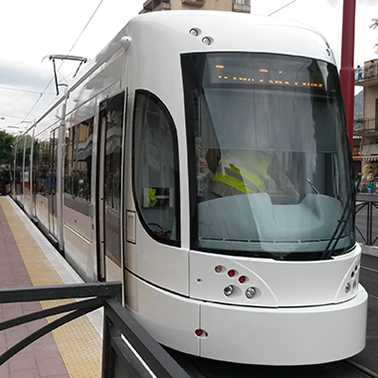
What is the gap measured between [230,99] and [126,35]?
54.9 inches

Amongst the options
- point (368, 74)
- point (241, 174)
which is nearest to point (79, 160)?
point (241, 174)

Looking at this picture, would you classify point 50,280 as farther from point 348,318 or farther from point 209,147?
point 348,318

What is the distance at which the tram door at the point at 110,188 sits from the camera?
5.47m

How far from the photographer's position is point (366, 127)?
4241 cm

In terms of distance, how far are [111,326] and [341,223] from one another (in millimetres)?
2947

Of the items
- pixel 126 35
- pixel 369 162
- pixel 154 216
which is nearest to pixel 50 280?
pixel 154 216

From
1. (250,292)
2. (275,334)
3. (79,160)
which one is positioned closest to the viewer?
(275,334)

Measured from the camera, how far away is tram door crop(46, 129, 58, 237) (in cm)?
1084

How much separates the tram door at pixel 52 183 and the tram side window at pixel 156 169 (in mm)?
6090

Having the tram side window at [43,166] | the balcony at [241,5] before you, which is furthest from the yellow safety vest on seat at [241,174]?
the balcony at [241,5]

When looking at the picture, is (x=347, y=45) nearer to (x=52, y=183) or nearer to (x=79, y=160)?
(x=79, y=160)

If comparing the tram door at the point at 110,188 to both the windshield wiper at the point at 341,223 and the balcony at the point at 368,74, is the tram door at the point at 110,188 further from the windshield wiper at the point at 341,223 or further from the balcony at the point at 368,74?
the balcony at the point at 368,74

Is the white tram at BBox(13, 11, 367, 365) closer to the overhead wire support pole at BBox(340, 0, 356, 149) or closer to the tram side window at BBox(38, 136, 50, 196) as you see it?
the overhead wire support pole at BBox(340, 0, 356, 149)

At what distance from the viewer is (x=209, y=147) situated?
4648mm
